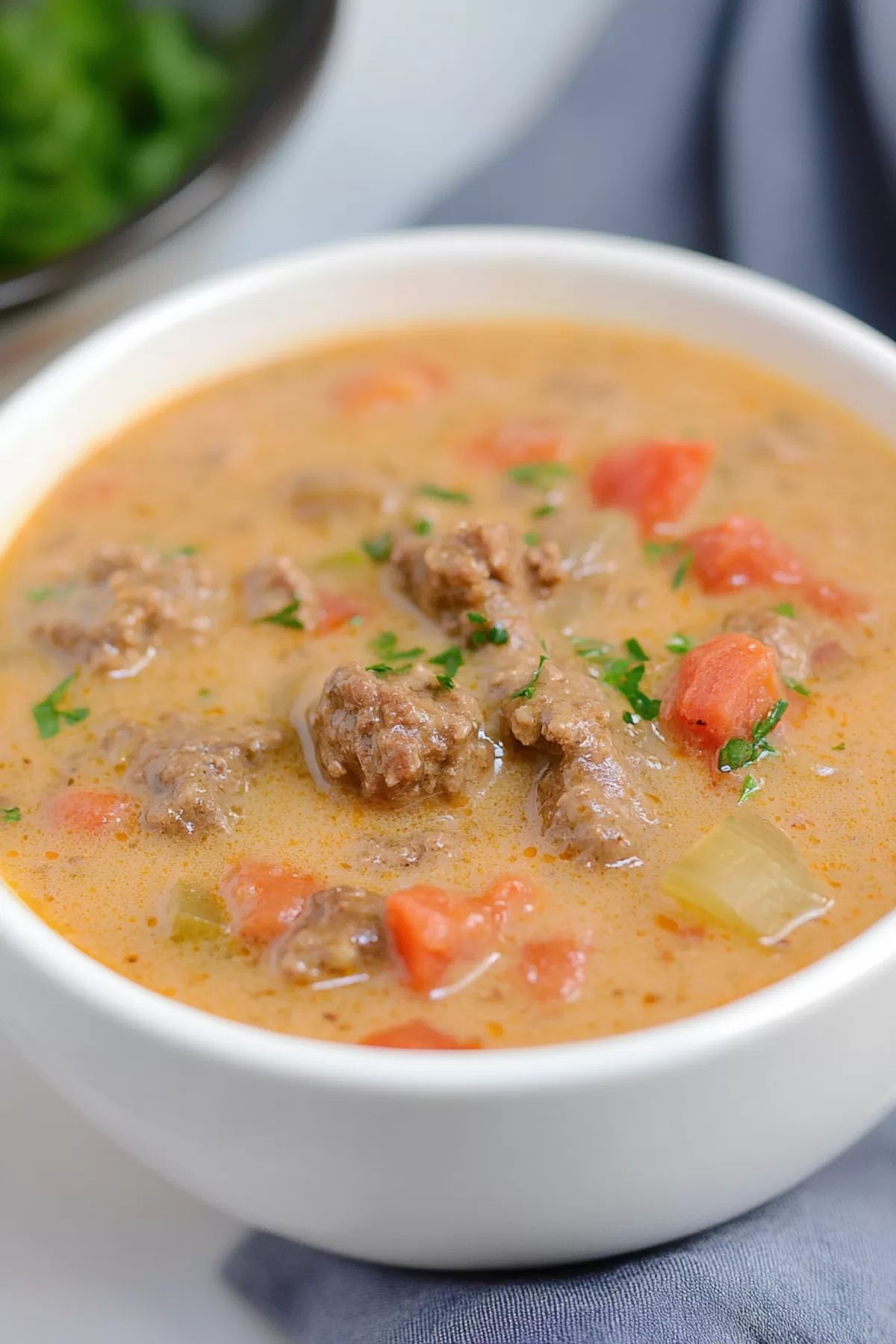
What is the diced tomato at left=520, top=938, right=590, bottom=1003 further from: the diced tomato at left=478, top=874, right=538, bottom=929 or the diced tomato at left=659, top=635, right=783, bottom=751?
the diced tomato at left=659, top=635, right=783, bottom=751

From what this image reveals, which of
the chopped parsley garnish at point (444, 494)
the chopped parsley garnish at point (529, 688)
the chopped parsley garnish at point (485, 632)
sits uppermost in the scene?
the chopped parsley garnish at point (529, 688)

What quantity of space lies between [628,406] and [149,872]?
1883 millimetres

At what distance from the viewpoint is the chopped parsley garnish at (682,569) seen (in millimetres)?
3539

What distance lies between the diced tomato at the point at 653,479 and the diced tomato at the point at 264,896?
4.26ft

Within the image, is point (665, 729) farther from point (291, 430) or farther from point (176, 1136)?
point (291, 430)

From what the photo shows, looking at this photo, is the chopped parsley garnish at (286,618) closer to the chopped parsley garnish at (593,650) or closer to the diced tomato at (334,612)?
the diced tomato at (334,612)

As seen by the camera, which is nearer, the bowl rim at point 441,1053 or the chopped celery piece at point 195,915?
the bowl rim at point 441,1053

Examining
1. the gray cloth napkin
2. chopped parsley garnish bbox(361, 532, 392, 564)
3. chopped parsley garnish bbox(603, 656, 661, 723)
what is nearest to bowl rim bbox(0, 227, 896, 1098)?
chopped parsley garnish bbox(603, 656, 661, 723)

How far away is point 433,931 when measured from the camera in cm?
273

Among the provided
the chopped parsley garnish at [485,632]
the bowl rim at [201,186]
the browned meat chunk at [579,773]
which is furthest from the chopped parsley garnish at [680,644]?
the bowl rim at [201,186]

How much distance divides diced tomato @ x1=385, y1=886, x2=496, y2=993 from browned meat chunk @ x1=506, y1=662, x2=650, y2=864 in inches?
9.6

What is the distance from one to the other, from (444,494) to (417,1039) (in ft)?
5.39

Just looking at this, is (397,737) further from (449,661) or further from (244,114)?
(244,114)

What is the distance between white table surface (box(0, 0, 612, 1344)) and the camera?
9.89 feet
